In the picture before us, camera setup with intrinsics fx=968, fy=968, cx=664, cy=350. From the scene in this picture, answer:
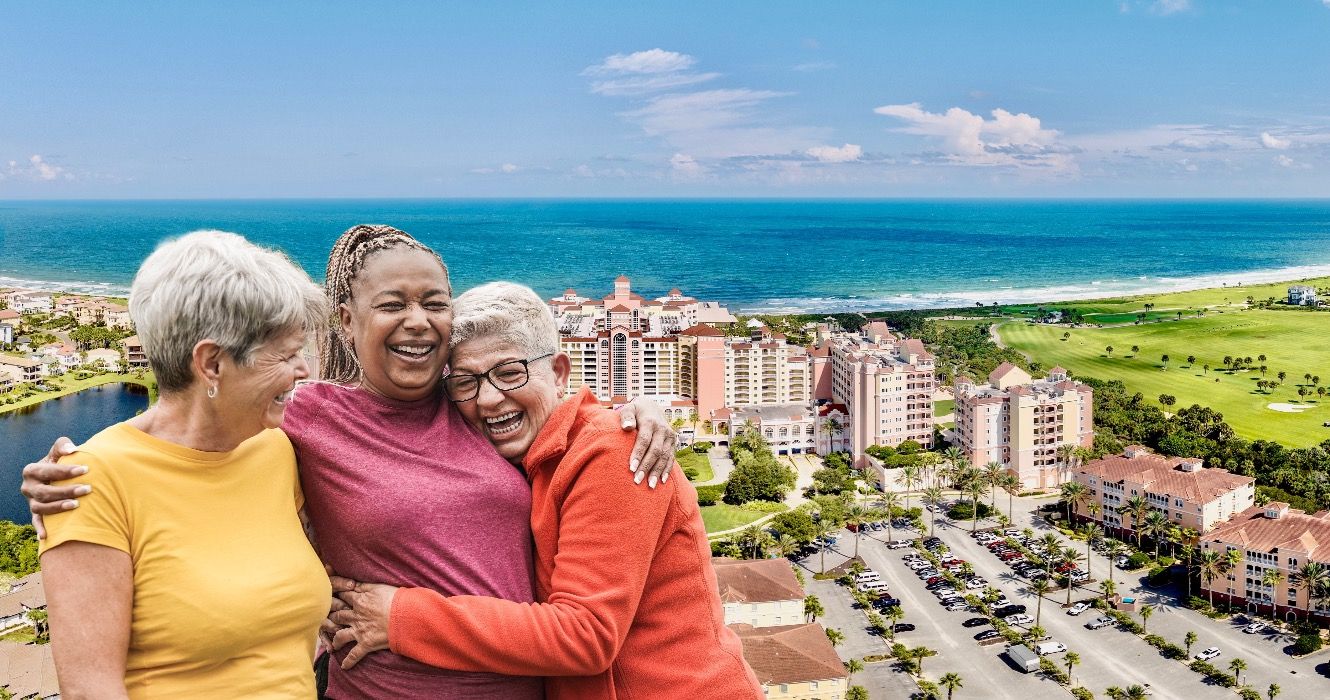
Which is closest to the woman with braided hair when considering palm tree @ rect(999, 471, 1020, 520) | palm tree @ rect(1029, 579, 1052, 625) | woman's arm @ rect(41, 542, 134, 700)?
woman's arm @ rect(41, 542, 134, 700)

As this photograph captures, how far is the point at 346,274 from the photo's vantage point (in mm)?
1712

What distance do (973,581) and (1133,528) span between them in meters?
3.77

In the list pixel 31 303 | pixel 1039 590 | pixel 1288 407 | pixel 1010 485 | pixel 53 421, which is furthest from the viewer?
pixel 31 303

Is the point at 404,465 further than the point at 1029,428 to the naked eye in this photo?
No

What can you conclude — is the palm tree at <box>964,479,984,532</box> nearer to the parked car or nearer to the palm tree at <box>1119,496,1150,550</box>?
Answer: the palm tree at <box>1119,496,1150,550</box>

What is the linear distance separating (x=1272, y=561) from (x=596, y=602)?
49.5 ft

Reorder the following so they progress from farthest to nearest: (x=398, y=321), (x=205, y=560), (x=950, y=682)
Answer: (x=950, y=682) → (x=398, y=321) → (x=205, y=560)

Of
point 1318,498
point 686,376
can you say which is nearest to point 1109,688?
point 1318,498

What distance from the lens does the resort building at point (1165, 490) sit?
15.8 m

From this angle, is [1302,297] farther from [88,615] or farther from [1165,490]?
[88,615]

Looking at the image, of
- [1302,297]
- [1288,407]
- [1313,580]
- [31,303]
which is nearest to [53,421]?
[31,303]

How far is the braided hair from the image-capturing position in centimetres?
170

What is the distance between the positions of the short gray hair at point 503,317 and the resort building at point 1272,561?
48.6ft

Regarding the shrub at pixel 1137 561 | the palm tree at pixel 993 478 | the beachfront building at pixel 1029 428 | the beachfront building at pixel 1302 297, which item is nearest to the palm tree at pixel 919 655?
the shrub at pixel 1137 561
